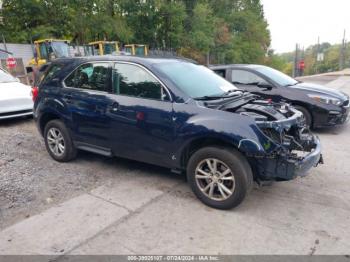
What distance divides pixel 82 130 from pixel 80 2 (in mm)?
24845

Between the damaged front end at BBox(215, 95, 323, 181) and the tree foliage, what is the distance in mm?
24418

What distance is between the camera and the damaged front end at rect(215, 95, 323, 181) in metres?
3.46

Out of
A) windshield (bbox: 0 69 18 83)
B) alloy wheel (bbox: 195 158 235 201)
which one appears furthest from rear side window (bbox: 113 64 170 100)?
windshield (bbox: 0 69 18 83)

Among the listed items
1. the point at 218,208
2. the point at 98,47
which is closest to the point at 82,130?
the point at 218,208

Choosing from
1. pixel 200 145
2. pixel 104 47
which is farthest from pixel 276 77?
pixel 104 47

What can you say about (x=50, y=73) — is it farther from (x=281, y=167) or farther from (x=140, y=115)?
(x=281, y=167)

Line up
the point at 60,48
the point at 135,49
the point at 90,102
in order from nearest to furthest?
1. the point at 90,102
2. the point at 60,48
3. the point at 135,49

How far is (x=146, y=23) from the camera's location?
31984mm

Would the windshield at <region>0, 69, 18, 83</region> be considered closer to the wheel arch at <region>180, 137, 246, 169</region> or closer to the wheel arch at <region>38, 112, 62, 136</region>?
the wheel arch at <region>38, 112, 62, 136</region>

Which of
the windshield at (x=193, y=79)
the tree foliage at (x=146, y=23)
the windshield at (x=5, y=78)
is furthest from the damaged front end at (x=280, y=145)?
the tree foliage at (x=146, y=23)

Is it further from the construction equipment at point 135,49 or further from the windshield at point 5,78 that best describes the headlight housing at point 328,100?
the construction equipment at point 135,49

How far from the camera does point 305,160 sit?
3.64 m

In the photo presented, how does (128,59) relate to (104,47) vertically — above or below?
below

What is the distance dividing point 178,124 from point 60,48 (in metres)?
17.6
